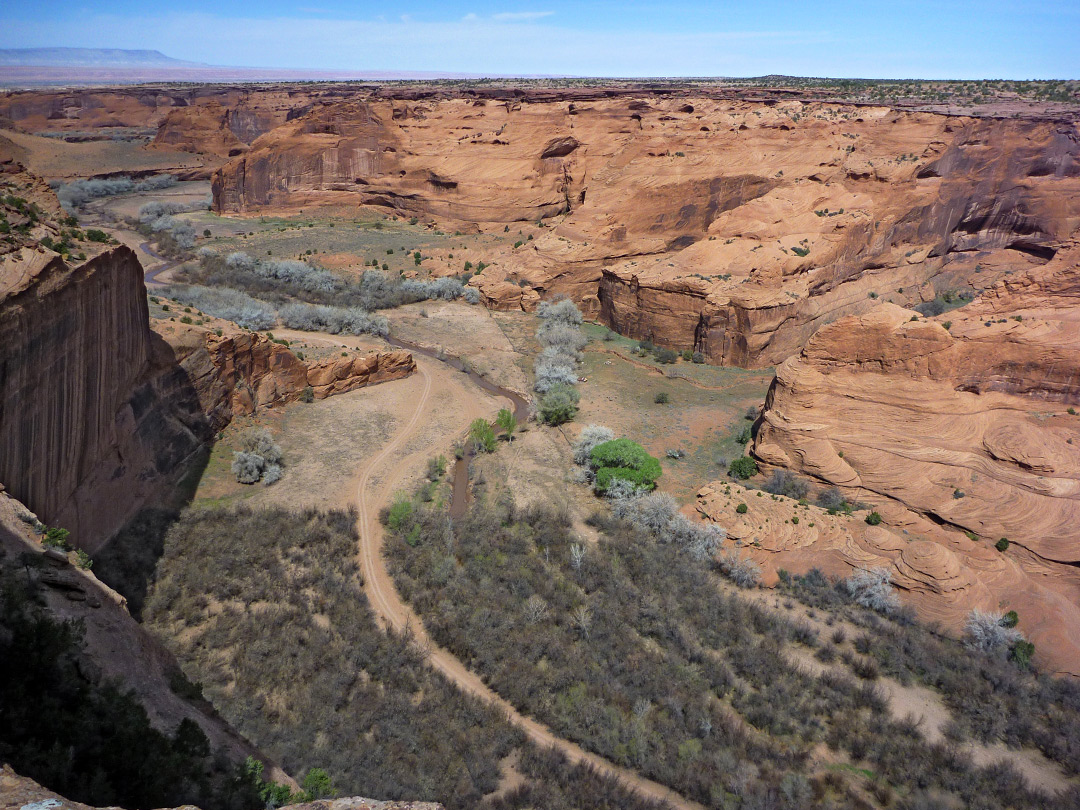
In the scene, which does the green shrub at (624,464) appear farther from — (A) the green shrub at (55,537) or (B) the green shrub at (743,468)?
(A) the green shrub at (55,537)

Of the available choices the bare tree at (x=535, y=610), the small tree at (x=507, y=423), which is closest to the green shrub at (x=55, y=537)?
the bare tree at (x=535, y=610)

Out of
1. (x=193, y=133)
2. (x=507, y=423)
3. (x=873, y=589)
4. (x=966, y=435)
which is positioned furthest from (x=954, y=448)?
(x=193, y=133)

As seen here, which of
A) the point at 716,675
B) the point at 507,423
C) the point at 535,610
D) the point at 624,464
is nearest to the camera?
the point at 716,675

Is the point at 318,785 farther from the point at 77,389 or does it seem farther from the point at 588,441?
the point at 588,441

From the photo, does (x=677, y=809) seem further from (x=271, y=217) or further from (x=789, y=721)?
(x=271, y=217)

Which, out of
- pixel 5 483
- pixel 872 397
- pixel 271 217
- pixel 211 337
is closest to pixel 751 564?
pixel 872 397
